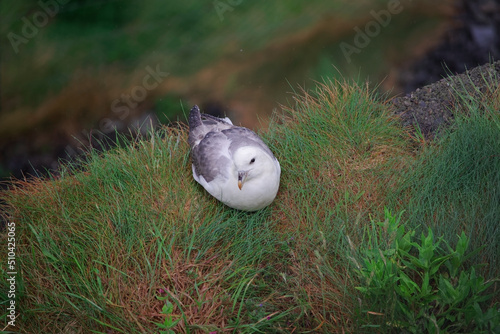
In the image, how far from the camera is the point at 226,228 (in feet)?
11.5

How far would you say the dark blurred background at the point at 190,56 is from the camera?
408 centimetres

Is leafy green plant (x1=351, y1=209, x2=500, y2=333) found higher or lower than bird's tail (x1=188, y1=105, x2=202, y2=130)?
lower

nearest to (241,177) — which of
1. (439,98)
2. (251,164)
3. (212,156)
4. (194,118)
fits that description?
(251,164)

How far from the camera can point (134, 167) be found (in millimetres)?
3879

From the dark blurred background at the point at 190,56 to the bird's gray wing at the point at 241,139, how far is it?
0.62 meters

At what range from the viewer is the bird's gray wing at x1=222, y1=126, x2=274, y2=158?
3541 millimetres

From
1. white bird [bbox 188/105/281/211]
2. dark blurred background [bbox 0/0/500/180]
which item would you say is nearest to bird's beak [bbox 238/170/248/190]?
white bird [bbox 188/105/281/211]

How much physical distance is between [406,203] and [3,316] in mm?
2881

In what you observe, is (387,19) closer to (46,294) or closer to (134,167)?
(134,167)


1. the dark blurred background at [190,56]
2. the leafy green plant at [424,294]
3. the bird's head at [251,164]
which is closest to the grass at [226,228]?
the leafy green plant at [424,294]

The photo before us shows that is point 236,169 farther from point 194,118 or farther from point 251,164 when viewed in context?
point 194,118

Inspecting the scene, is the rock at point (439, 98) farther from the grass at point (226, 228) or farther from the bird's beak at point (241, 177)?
the bird's beak at point (241, 177)

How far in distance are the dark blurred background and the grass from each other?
1.05 ft

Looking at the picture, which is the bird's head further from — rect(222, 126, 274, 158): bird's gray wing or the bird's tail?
the bird's tail
